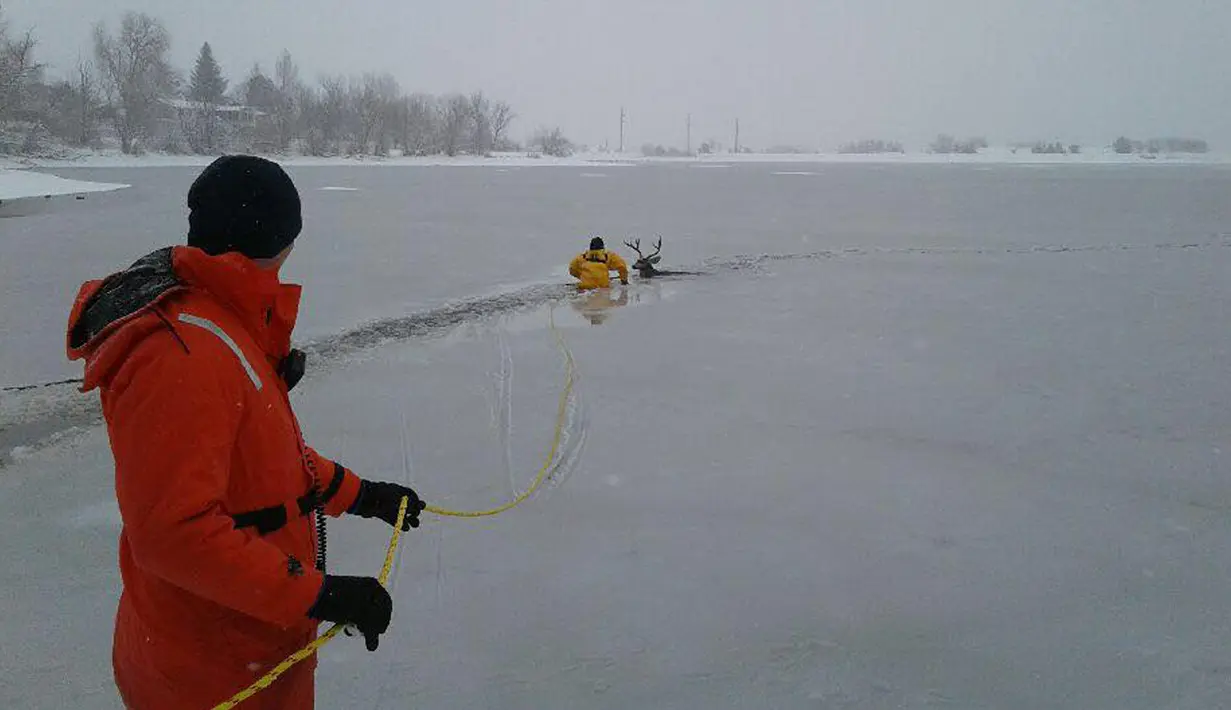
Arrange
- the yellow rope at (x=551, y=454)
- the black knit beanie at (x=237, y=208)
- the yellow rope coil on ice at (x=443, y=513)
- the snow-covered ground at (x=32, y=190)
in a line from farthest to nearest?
the snow-covered ground at (x=32, y=190), the yellow rope at (x=551, y=454), the yellow rope coil on ice at (x=443, y=513), the black knit beanie at (x=237, y=208)

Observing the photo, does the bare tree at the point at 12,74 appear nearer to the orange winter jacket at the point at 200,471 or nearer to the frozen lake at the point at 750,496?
the frozen lake at the point at 750,496

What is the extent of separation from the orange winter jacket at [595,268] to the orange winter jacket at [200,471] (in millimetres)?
9451

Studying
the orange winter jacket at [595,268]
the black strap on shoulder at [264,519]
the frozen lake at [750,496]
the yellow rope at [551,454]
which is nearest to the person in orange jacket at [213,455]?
the black strap on shoulder at [264,519]

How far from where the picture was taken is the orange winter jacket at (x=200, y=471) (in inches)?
52.2

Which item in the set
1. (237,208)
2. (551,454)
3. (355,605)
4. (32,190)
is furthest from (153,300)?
(32,190)

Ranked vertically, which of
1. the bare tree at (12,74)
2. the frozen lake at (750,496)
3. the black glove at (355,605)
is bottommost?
the frozen lake at (750,496)

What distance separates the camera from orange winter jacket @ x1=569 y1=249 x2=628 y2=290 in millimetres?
→ 11125

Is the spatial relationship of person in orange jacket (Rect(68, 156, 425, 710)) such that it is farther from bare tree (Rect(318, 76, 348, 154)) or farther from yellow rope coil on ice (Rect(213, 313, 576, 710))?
bare tree (Rect(318, 76, 348, 154))

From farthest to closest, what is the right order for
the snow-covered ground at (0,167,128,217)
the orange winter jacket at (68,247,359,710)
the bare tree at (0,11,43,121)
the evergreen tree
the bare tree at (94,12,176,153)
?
the evergreen tree
the bare tree at (94,12,176,153)
the bare tree at (0,11,43,121)
the snow-covered ground at (0,167,128,217)
the orange winter jacket at (68,247,359,710)

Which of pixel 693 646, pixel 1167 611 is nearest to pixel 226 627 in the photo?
pixel 693 646

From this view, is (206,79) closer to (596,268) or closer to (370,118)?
(370,118)

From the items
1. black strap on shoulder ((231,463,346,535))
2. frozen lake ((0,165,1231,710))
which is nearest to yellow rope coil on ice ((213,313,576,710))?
frozen lake ((0,165,1231,710))

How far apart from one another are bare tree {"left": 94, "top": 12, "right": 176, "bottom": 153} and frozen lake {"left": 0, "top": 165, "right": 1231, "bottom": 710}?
175 ft

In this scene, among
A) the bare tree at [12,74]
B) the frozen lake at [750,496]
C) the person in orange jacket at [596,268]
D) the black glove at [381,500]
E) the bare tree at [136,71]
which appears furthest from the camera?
the bare tree at [136,71]
